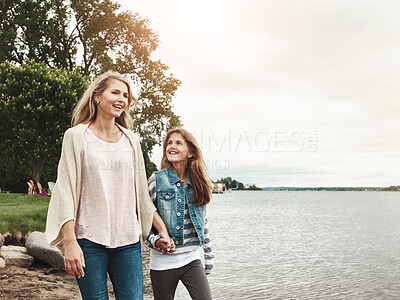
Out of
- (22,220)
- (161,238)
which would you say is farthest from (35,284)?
(161,238)

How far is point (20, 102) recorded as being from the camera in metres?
24.1

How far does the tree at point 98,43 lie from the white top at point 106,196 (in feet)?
87.4

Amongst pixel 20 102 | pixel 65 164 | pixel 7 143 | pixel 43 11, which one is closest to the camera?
pixel 65 164

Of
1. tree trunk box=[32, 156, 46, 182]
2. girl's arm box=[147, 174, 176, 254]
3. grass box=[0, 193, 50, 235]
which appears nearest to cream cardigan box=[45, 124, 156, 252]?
girl's arm box=[147, 174, 176, 254]

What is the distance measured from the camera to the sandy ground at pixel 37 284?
8.11 metres

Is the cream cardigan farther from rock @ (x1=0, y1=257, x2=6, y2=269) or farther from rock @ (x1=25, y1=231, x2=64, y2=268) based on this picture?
rock @ (x1=25, y1=231, x2=64, y2=268)

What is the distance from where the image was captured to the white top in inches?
123

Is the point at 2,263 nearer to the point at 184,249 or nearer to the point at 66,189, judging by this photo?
the point at 184,249

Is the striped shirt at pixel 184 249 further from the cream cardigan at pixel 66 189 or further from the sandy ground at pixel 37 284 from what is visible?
the sandy ground at pixel 37 284

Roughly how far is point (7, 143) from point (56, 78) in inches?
211

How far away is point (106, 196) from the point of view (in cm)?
313

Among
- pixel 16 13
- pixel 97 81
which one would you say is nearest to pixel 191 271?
pixel 97 81

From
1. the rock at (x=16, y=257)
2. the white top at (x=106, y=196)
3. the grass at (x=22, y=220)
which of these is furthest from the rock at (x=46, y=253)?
the white top at (x=106, y=196)

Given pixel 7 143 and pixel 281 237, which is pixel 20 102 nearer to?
pixel 7 143
